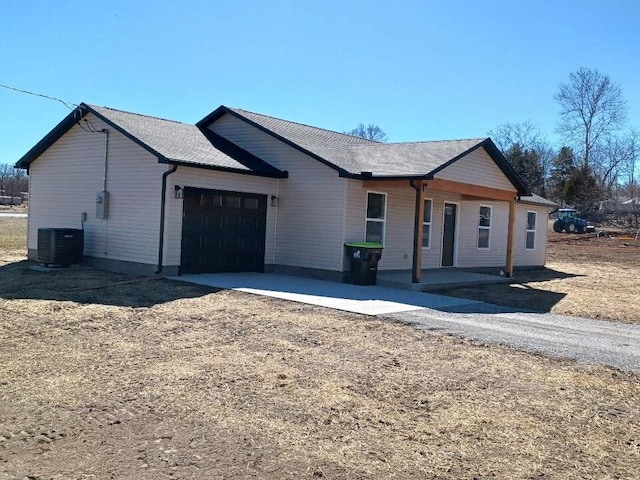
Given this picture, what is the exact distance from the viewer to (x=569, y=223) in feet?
137

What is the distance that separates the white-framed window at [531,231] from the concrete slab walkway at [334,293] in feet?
35.2

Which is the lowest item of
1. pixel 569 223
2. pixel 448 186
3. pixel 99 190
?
pixel 99 190

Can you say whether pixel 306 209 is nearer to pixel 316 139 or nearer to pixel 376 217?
pixel 376 217

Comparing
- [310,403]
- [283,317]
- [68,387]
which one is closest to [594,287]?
[283,317]

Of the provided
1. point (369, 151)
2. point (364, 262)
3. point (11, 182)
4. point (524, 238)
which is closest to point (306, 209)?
point (364, 262)

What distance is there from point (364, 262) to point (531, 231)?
1096 centimetres

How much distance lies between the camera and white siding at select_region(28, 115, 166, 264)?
14.5 metres

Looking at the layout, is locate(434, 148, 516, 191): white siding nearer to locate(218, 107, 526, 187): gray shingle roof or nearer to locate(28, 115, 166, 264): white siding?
locate(218, 107, 526, 187): gray shingle roof

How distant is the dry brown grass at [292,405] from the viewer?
4172mm

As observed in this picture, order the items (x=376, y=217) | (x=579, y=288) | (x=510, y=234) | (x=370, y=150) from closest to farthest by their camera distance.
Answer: (x=376, y=217) → (x=579, y=288) → (x=510, y=234) → (x=370, y=150)

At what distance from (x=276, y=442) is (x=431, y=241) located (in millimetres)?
14138

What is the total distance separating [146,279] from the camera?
13.5m

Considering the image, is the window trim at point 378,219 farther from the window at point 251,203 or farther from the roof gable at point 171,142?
the window at point 251,203

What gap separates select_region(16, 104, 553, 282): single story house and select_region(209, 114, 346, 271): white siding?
0.03 metres
